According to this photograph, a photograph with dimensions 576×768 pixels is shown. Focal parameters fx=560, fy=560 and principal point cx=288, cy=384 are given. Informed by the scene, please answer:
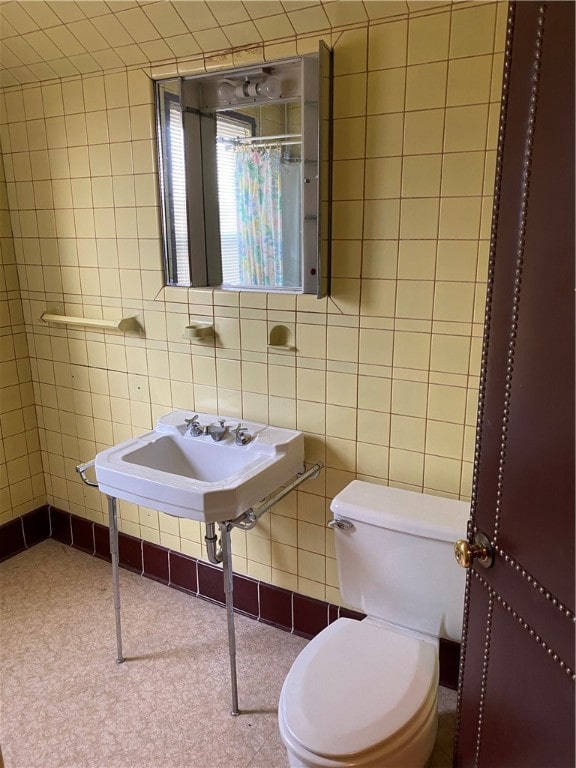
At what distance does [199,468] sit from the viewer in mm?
2000

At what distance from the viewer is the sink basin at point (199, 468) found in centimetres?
158

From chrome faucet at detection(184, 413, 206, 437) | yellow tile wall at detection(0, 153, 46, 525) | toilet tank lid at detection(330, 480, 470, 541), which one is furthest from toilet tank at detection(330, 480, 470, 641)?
yellow tile wall at detection(0, 153, 46, 525)

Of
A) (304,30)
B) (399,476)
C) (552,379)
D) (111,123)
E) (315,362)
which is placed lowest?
(399,476)

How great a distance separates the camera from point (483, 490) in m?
1.10

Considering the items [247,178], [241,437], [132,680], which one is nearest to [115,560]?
[132,680]

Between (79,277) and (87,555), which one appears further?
(87,555)

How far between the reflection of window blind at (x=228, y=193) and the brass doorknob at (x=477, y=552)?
4.10 ft

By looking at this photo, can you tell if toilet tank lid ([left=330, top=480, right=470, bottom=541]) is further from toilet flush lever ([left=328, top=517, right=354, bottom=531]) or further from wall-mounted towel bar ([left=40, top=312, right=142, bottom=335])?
wall-mounted towel bar ([left=40, top=312, right=142, bottom=335])

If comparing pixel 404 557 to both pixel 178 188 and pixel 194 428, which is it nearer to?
pixel 194 428

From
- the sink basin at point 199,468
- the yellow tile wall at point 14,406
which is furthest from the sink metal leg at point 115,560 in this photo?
the yellow tile wall at point 14,406

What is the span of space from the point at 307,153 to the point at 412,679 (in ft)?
4.94

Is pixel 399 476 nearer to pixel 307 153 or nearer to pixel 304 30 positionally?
pixel 307 153

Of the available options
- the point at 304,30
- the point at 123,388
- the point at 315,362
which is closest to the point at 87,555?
the point at 123,388

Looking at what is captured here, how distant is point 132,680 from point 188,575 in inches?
19.8
